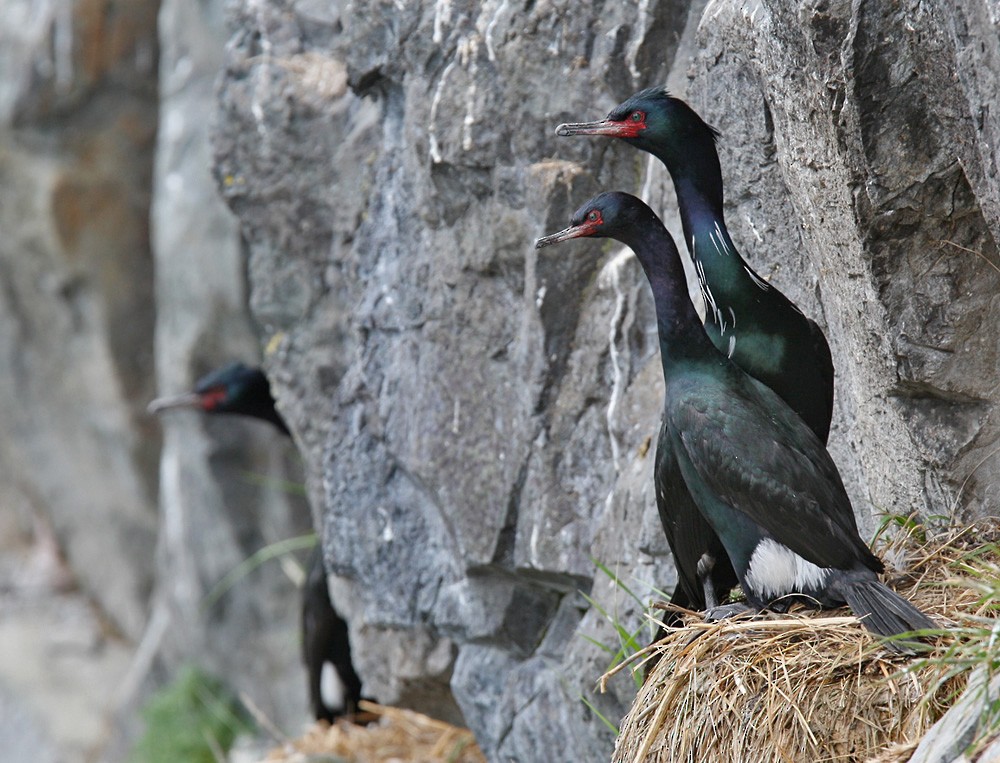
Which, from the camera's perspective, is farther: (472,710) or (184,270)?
(184,270)

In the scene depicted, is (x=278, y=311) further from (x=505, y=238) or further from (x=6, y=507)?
(x=6, y=507)

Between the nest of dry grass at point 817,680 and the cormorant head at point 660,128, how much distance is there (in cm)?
89

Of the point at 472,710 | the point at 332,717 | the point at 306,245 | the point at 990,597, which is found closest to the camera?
the point at 990,597

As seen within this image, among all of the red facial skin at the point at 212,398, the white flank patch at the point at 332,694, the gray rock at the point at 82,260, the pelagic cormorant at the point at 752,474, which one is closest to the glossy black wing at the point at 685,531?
the pelagic cormorant at the point at 752,474

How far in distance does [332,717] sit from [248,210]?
6.97ft

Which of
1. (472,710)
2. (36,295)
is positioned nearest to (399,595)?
(472,710)

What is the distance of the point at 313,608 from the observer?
4984mm

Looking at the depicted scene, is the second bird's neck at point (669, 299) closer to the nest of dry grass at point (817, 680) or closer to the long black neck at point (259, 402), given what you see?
the nest of dry grass at point (817, 680)

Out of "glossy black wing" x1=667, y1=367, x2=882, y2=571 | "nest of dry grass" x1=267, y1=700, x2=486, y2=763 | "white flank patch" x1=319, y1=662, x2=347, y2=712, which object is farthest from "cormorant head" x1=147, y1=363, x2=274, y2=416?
"glossy black wing" x1=667, y1=367, x2=882, y2=571

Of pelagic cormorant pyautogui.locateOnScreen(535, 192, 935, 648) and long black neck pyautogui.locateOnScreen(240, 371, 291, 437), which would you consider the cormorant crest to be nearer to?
pelagic cormorant pyautogui.locateOnScreen(535, 192, 935, 648)

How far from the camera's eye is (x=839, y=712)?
6.53 ft

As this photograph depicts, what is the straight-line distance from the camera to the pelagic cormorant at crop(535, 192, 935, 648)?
7.13 ft

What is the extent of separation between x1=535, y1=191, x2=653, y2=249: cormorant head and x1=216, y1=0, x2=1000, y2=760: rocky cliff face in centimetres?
32

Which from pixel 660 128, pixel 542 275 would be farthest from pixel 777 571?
pixel 542 275
